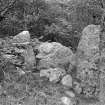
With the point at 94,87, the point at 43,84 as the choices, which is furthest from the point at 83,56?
the point at 43,84

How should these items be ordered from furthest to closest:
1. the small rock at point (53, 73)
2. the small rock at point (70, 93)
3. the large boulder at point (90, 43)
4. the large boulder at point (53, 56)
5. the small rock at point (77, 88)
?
the large boulder at point (53, 56) → the large boulder at point (90, 43) → the small rock at point (53, 73) → the small rock at point (77, 88) → the small rock at point (70, 93)

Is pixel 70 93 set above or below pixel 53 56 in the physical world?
below

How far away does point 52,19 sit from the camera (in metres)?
6.91

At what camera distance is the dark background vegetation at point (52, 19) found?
6.51m

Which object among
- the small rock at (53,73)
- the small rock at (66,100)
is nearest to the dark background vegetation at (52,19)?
the small rock at (53,73)

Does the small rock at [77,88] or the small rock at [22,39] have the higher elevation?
the small rock at [22,39]

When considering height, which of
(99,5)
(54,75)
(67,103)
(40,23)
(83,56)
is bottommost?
(67,103)

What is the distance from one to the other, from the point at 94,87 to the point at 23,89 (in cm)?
155

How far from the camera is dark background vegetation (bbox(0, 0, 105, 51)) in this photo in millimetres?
6512

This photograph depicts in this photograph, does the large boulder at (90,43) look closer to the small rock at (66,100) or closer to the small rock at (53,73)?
the small rock at (53,73)

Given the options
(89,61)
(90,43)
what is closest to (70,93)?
(89,61)

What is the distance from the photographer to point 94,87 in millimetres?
4855

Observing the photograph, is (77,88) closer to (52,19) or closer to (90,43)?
(90,43)

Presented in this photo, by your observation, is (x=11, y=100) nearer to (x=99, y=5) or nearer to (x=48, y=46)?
(x=48, y=46)
